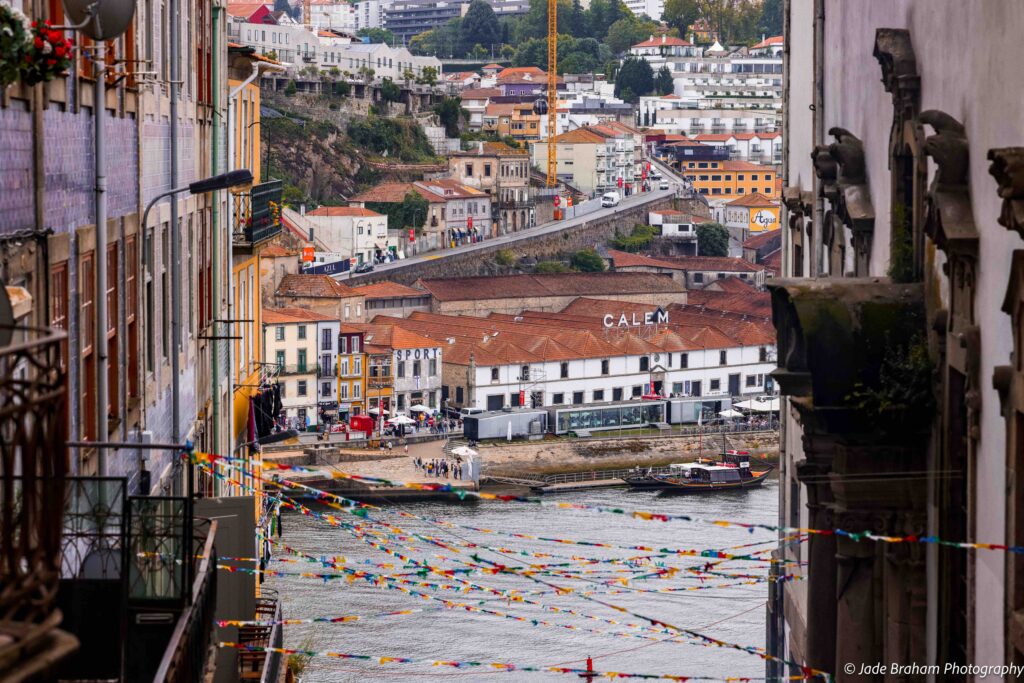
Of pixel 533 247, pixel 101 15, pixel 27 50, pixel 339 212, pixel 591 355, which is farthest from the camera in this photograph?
pixel 533 247

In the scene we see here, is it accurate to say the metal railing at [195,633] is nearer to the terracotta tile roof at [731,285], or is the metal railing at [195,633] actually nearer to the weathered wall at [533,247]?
the weathered wall at [533,247]

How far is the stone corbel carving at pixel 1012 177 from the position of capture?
359 centimetres

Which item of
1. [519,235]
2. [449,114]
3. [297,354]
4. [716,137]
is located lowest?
[297,354]

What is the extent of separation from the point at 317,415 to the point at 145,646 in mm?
40471

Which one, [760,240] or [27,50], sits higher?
[27,50]

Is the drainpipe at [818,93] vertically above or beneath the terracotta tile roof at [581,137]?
beneath

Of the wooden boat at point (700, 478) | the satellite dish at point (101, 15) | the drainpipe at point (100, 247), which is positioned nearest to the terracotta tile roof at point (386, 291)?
the wooden boat at point (700, 478)

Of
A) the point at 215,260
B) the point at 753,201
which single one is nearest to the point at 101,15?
the point at 215,260

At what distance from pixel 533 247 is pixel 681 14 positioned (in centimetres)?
5215

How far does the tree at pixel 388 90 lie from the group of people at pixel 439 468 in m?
31.8

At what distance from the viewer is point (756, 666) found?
2094 centimetres

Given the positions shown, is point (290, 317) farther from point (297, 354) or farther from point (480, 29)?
point (480, 29)

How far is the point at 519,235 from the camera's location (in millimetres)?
66562

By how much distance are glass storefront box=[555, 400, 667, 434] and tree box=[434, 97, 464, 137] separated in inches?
1074
